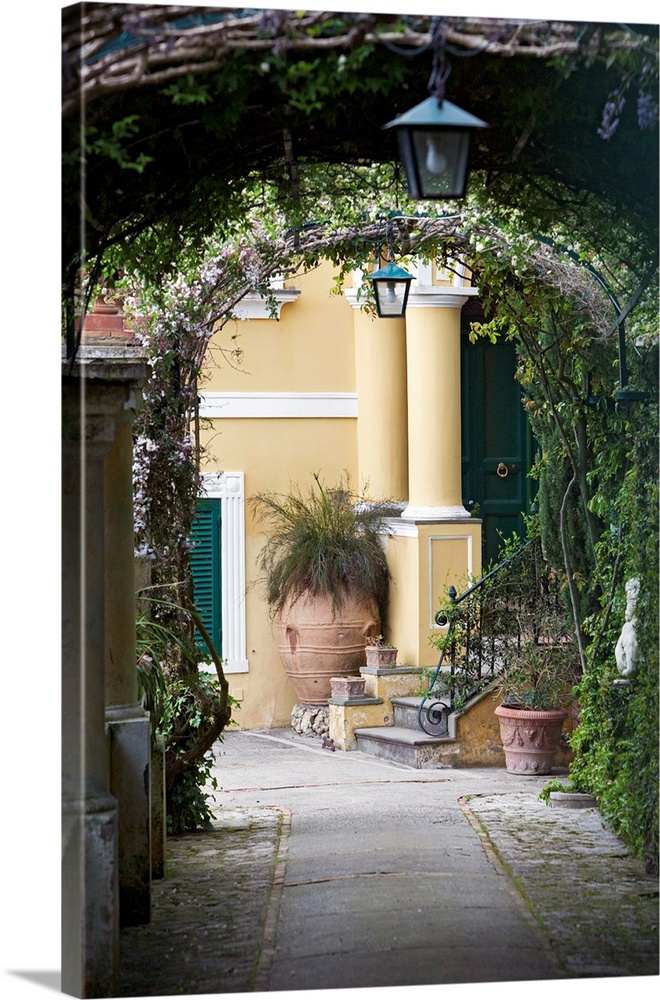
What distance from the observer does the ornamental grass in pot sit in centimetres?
824

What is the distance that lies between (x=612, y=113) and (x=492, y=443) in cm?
475

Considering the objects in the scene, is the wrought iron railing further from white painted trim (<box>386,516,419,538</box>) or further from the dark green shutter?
the dark green shutter

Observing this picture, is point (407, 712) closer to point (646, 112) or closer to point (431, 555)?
point (431, 555)

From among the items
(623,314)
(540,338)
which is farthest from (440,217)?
(623,314)

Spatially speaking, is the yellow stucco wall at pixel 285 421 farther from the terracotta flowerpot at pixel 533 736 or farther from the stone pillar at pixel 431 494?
the terracotta flowerpot at pixel 533 736

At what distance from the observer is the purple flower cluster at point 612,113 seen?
3623 millimetres

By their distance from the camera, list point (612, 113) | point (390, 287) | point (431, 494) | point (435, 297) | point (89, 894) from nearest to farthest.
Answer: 1. point (89, 894)
2. point (612, 113)
3. point (390, 287)
4. point (431, 494)
5. point (435, 297)

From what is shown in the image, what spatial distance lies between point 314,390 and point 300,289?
2.14 feet

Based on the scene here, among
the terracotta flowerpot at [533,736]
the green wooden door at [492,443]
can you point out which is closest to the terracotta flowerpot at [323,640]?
the green wooden door at [492,443]

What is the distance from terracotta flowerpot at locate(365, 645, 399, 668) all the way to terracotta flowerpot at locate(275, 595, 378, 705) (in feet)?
0.71

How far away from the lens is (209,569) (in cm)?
854

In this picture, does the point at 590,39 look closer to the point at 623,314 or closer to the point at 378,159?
the point at 378,159

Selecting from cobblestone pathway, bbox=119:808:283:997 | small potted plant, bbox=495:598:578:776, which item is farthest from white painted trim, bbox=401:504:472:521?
cobblestone pathway, bbox=119:808:283:997

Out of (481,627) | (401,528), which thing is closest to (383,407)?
(401,528)
